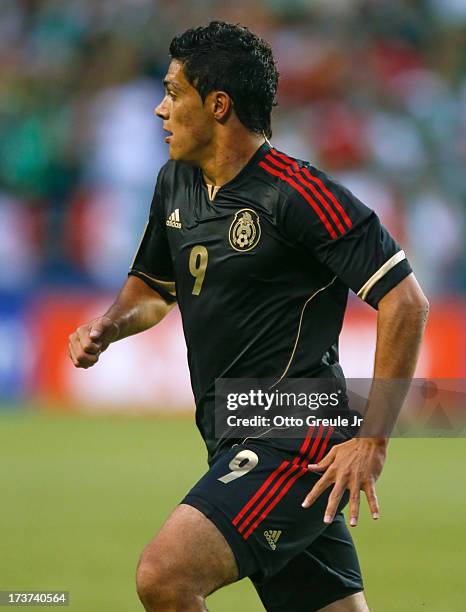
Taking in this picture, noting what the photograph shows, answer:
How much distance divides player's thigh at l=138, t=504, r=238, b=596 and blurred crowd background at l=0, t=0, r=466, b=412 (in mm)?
9358

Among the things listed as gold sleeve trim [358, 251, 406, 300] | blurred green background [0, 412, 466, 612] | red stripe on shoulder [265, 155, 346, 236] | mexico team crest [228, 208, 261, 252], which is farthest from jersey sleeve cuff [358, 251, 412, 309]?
blurred green background [0, 412, 466, 612]

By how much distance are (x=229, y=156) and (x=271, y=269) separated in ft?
1.53

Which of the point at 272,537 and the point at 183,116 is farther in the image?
the point at 183,116

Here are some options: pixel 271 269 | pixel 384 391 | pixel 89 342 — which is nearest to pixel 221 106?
pixel 271 269

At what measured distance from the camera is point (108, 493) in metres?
9.64

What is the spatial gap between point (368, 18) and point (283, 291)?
1285cm

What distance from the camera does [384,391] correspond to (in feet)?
13.2

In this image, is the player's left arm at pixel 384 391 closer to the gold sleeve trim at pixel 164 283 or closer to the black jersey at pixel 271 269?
the black jersey at pixel 271 269

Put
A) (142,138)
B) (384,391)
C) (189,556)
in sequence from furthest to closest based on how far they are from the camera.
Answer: (142,138)
(384,391)
(189,556)

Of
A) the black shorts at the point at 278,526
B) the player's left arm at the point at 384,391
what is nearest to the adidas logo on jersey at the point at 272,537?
the black shorts at the point at 278,526

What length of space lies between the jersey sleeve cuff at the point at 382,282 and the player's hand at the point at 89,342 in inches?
39.3

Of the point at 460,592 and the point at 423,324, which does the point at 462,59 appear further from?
the point at 423,324

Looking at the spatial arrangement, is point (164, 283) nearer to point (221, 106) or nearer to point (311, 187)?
point (221, 106)

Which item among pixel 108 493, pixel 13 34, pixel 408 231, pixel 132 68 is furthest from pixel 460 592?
pixel 13 34
